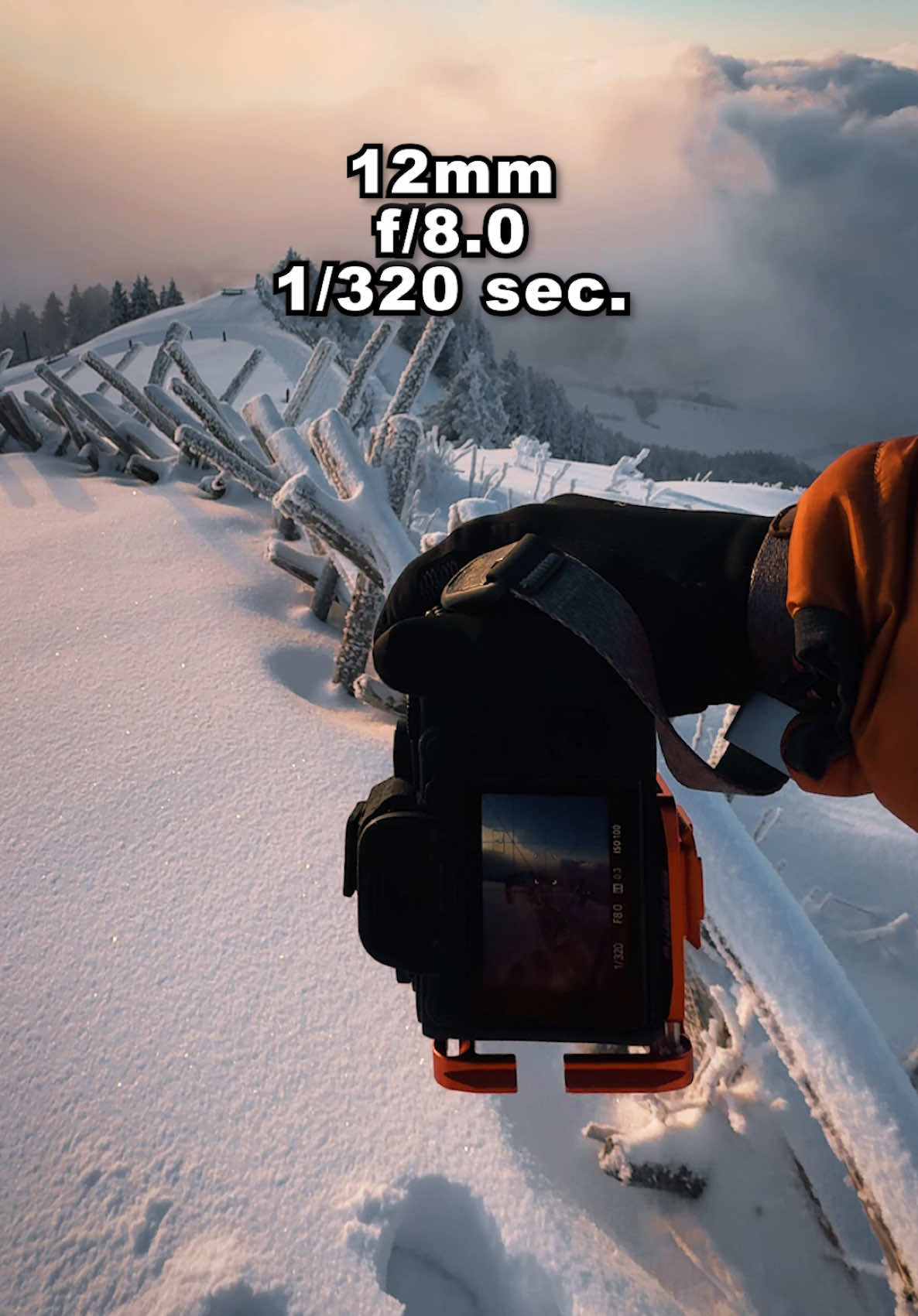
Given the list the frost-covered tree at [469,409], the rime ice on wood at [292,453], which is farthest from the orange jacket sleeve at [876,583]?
the frost-covered tree at [469,409]

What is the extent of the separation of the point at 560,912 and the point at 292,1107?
746mm

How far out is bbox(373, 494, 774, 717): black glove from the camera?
0.88 metres

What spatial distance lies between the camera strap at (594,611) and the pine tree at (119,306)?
51081 millimetres

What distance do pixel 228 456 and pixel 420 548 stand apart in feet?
5.29

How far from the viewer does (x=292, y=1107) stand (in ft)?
4.35

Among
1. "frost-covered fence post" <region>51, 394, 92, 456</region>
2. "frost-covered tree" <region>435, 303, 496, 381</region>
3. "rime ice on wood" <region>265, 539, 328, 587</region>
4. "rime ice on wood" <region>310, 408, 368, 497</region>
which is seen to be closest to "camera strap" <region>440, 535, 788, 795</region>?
"rime ice on wood" <region>310, 408, 368, 497</region>

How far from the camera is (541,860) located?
0.89 metres

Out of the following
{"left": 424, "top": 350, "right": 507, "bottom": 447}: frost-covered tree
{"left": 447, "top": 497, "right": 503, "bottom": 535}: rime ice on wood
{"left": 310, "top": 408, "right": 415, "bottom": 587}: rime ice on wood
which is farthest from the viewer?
{"left": 424, "top": 350, "right": 507, "bottom": 447}: frost-covered tree

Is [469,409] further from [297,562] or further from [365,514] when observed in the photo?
[365,514]

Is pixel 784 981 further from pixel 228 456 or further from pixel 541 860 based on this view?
pixel 228 456

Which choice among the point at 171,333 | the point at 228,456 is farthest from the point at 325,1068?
the point at 171,333

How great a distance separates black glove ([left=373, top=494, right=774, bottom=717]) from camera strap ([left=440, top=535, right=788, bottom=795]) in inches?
1.3

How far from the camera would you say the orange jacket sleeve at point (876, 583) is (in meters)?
0.76

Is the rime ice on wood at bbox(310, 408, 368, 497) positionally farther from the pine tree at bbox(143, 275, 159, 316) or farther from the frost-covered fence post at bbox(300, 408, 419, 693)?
the pine tree at bbox(143, 275, 159, 316)
